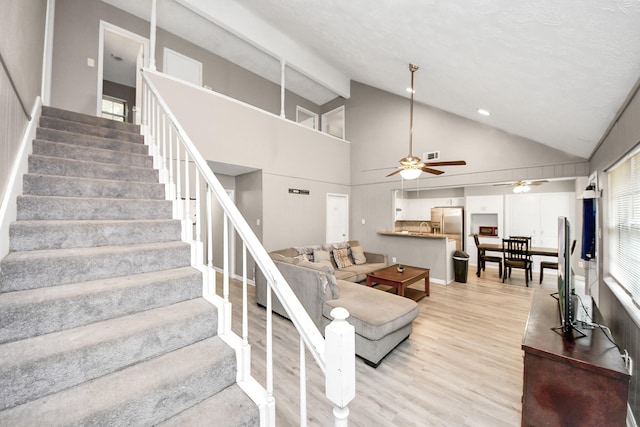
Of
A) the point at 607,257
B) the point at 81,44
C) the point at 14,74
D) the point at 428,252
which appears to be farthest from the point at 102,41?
the point at 607,257

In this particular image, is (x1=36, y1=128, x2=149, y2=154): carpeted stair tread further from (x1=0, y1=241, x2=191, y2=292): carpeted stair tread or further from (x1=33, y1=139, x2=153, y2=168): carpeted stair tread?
(x1=0, y1=241, x2=191, y2=292): carpeted stair tread

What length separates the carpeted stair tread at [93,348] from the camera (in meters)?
1.04

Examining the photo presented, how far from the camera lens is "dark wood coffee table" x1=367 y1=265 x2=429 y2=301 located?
3.97 m

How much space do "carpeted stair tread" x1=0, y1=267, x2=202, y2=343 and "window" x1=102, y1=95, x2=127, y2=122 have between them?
610cm

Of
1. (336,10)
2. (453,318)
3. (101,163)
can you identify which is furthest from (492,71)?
(101,163)

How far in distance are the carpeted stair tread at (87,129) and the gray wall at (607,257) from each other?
187 inches

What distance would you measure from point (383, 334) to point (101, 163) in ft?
10.4

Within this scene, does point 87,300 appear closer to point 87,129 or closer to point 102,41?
point 87,129

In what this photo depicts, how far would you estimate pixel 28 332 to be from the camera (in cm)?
122

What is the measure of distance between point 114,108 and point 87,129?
4067mm

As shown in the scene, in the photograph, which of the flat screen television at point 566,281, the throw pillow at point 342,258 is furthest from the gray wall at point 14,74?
the throw pillow at point 342,258

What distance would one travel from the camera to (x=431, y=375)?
239cm

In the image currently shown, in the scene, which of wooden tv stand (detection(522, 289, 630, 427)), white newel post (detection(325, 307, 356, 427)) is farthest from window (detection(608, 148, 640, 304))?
white newel post (detection(325, 307, 356, 427))

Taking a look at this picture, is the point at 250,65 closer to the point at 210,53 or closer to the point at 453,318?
the point at 210,53
